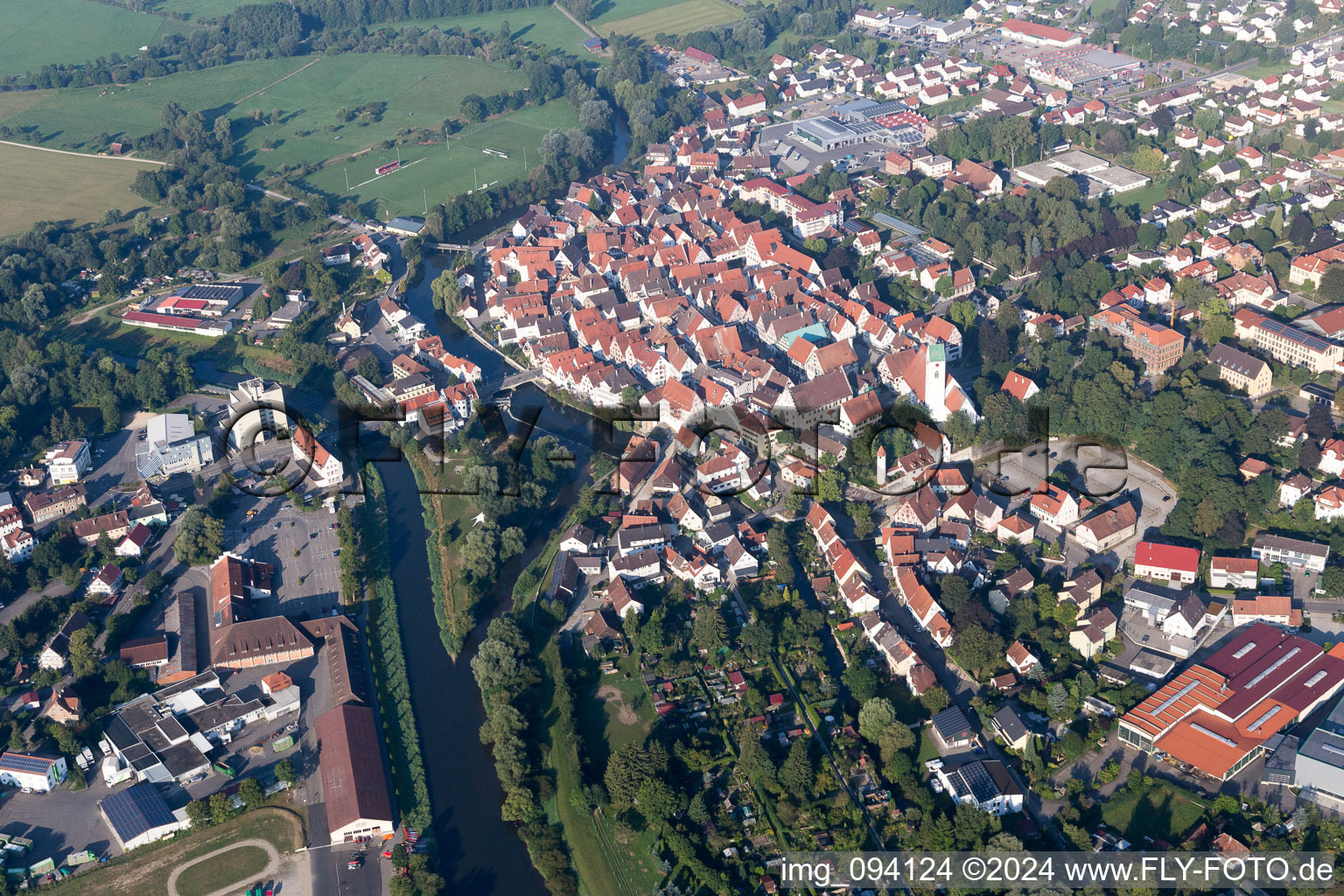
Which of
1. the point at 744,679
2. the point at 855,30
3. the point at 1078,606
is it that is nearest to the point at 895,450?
the point at 1078,606

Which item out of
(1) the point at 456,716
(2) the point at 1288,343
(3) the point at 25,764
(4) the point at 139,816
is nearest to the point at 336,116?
(1) the point at 456,716

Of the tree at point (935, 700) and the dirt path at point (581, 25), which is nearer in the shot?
the tree at point (935, 700)

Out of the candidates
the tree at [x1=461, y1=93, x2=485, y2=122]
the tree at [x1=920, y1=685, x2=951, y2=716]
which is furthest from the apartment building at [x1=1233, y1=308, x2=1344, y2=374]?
the tree at [x1=461, y1=93, x2=485, y2=122]

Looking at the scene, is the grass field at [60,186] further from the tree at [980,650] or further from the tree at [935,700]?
the tree at [935,700]

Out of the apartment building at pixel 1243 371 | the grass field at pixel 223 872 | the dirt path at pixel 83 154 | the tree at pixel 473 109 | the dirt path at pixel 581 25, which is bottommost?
the grass field at pixel 223 872

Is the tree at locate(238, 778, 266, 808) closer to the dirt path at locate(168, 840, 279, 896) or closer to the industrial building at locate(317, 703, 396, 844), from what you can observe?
the dirt path at locate(168, 840, 279, 896)

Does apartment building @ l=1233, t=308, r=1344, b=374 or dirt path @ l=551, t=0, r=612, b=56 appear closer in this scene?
apartment building @ l=1233, t=308, r=1344, b=374

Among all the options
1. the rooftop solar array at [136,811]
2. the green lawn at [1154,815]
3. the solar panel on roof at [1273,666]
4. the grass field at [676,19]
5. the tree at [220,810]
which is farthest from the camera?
the grass field at [676,19]

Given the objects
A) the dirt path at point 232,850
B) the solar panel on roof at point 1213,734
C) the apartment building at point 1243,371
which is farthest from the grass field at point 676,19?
the dirt path at point 232,850
